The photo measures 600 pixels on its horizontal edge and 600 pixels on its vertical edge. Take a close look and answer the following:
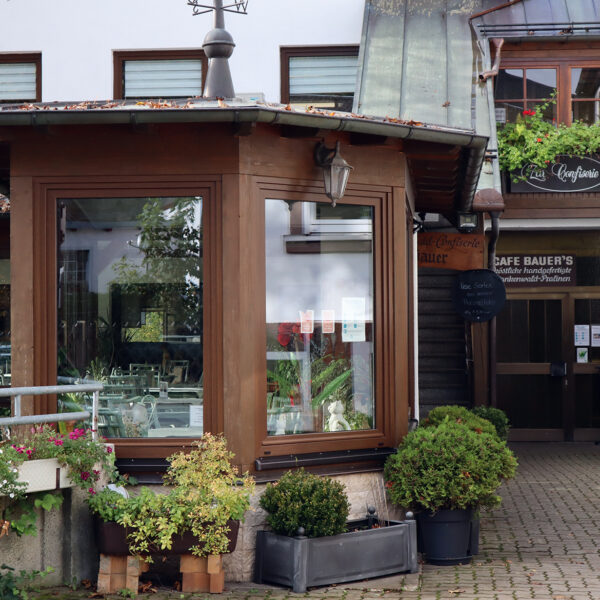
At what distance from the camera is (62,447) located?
663 cm

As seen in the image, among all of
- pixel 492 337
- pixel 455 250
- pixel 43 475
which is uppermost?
pixel 455 250

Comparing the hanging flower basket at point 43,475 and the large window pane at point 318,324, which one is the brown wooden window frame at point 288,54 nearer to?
the large window pane at point 318,324

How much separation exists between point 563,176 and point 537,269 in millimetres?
1910

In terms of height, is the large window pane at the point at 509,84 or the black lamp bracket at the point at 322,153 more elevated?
the large window pane at the point at 509,84

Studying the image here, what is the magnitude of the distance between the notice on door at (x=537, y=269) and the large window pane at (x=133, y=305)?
31.2 ft

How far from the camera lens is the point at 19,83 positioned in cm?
1492

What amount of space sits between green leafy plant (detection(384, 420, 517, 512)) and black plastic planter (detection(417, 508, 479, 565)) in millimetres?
78

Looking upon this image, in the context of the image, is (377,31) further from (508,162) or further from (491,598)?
(491,598)

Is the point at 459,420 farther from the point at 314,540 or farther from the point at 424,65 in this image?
the point at 424,65

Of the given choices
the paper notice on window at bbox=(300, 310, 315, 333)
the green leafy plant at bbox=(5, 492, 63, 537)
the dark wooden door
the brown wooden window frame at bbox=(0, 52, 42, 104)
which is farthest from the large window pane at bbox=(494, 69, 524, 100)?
the green leafy plant at bbox=(5, 492, 63, 537)

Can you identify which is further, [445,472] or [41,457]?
[445,472]

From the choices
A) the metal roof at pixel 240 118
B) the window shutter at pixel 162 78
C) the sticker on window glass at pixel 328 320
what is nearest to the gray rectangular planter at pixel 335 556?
the sticker on window glass at pixel 328 320

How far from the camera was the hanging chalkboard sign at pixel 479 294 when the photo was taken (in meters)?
14.3

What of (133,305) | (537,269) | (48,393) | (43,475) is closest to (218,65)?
(133,305)
